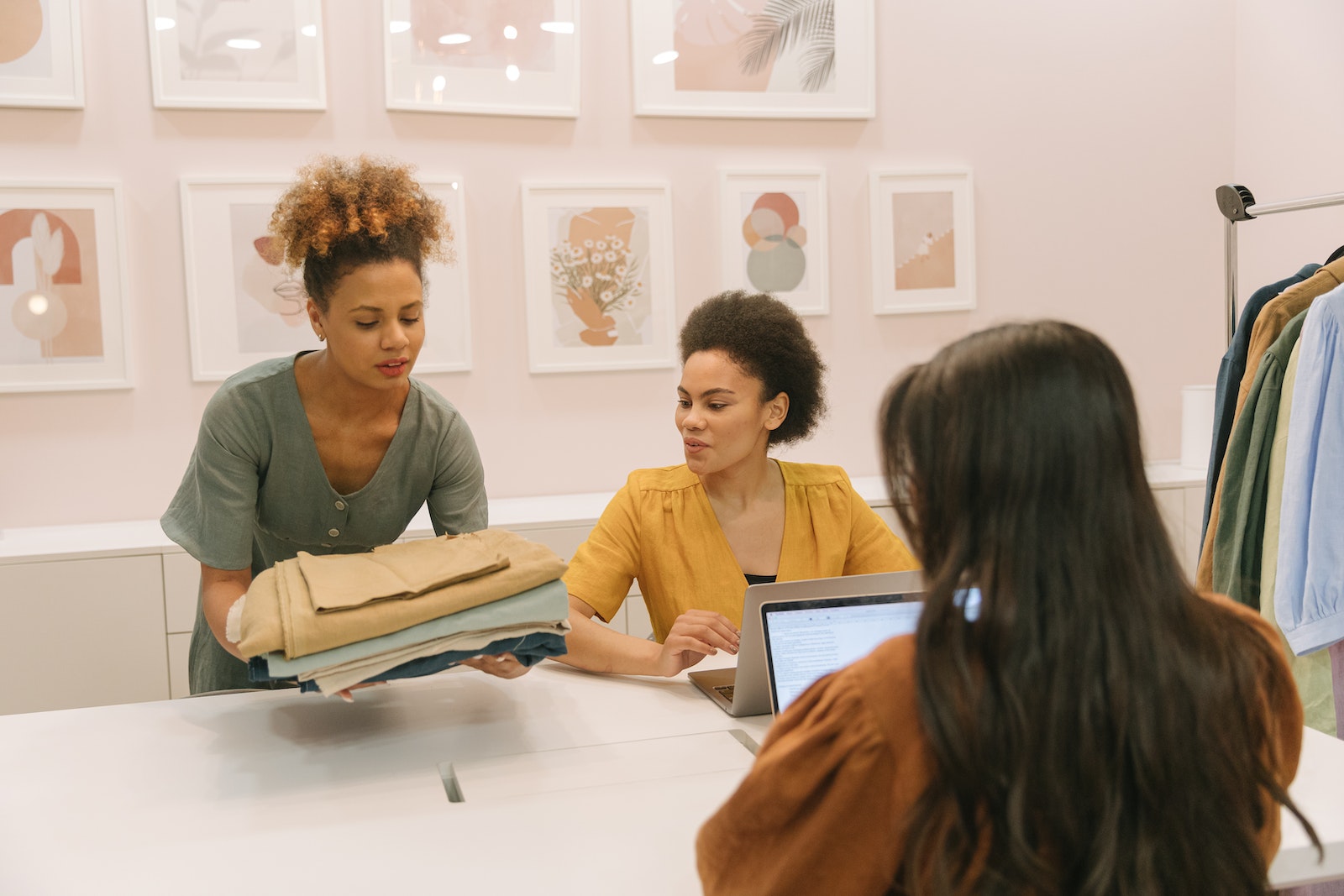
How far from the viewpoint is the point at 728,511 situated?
2.10m

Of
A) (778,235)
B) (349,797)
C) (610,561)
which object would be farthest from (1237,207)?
(349,797)

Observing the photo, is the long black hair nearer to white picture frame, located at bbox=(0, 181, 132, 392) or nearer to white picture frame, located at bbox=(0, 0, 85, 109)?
white picture frame, located at bbox=(0, 181, 132, 392)

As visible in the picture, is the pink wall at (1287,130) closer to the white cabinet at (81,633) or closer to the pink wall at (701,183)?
the pink wall at (701,183)

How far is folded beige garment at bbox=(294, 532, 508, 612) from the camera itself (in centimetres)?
139

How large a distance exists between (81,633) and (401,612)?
164cm

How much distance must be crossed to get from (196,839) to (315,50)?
237 cm

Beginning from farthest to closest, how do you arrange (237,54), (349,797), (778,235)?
(778,235), (237,54), (349,797)

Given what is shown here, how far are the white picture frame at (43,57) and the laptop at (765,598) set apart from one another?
2404 millimetres

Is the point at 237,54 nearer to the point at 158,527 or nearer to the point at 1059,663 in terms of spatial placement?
the point at 158,527

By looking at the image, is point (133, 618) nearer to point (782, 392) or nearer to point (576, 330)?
point (576, 330)

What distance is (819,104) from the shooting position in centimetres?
333

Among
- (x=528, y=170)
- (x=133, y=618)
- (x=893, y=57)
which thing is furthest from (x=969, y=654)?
(x=893, y=57)

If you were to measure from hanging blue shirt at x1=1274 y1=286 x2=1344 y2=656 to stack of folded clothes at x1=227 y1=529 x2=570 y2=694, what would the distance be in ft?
4.41

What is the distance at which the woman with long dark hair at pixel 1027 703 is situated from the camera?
0.77 m
